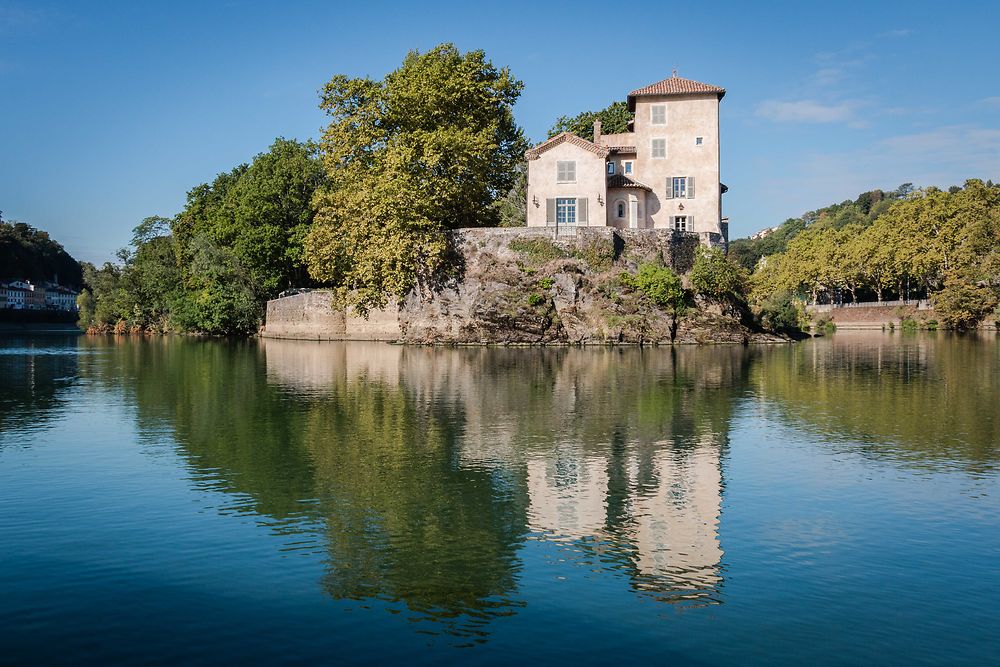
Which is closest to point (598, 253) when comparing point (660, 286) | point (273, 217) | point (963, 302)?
point (660, 286)

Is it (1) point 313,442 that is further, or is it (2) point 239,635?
(1) point 313,442

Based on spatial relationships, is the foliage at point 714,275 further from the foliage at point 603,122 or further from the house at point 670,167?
the foliage at point 603,122

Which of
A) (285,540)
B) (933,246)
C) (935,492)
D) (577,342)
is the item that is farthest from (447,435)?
(933,246)

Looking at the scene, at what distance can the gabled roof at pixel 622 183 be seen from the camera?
215 feet

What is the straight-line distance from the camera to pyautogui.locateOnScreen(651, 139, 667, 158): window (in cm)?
6669

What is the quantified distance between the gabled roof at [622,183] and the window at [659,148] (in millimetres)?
2645

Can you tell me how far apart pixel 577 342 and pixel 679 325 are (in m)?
7.80

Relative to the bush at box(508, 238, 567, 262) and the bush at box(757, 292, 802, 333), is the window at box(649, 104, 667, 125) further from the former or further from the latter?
the bush at box(757, 292, 802, 333)

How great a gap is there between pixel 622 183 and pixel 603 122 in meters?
31.3

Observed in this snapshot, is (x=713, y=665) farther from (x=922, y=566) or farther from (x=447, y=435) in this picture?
(x=447, y=435)

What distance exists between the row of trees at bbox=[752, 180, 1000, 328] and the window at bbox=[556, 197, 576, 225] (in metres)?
23.5

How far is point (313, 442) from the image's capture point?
68.0ft

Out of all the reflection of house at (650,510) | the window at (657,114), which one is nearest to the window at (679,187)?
the window at (657,114)

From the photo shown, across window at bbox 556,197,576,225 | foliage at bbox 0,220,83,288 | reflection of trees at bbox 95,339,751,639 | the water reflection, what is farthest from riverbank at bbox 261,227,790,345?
foliage at bbox 0,220,83,288
